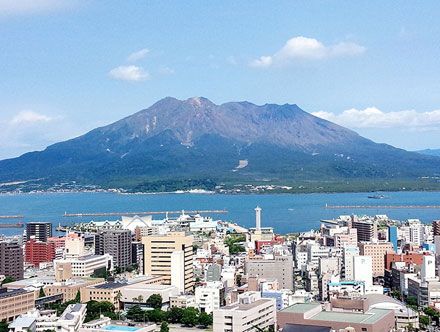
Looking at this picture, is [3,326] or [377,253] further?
[377,253]

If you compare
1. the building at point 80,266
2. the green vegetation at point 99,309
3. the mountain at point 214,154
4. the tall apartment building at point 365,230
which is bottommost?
the green vegetation at point 99,309

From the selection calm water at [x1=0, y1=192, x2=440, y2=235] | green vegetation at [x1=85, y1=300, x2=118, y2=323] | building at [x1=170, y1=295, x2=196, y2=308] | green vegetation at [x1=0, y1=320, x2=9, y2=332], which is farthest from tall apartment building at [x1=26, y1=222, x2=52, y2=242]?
green vegetation at [x1=0, y1=320, x2=9, y2=332]

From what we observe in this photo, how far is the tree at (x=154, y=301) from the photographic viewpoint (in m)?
12.9

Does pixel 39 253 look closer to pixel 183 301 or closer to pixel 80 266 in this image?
pixel 80 266

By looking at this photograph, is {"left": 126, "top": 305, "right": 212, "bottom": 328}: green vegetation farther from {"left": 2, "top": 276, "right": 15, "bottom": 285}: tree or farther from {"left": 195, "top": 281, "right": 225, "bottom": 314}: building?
{"left": 2, "top": 276, "right": 15, "bottom": 285}: tree

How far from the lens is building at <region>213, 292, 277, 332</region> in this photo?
10414 millimetres

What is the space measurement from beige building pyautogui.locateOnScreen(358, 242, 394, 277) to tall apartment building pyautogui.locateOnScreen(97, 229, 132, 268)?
6217mm

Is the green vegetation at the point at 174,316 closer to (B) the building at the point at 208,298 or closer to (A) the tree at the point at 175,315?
(A) the tree at the point at 175,315

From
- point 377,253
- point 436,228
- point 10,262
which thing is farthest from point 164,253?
point 436,228

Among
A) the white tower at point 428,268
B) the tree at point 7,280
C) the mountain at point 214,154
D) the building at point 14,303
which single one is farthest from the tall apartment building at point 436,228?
the mountain at point 214,154

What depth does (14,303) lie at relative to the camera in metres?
12.5

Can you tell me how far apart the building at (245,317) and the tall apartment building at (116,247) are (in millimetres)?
8812

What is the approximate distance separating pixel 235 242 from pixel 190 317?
1162 centimetres

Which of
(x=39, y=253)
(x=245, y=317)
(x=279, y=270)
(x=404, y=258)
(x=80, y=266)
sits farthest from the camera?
(x=39, y=253)
